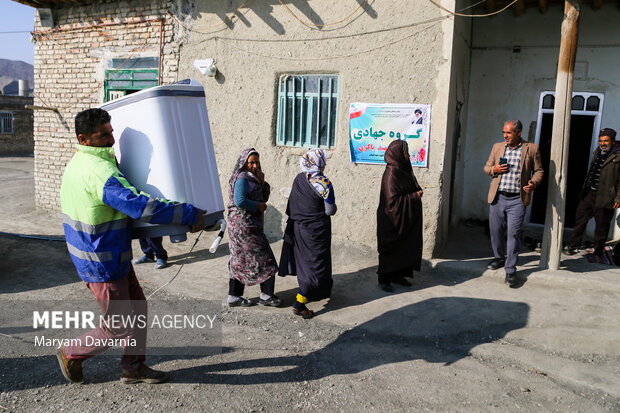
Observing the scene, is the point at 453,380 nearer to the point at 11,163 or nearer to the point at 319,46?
the point at 319,46

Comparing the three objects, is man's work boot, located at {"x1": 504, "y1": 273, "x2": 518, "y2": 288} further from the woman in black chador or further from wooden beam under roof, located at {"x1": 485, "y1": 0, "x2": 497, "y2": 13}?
wooden beam under roof, located at {"x1": 485, "y1": 0, "x2": 497, "y2": 13}

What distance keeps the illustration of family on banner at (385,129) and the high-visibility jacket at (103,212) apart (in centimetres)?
365

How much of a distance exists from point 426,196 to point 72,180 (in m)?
4.08

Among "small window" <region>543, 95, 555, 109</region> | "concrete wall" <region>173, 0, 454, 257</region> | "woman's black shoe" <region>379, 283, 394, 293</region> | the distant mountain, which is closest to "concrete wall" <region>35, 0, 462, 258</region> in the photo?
"concrete wall" <region>173, 0, 454, 257</region>

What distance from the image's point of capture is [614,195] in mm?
5754

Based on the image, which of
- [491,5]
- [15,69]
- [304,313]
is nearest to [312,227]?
[304,313]

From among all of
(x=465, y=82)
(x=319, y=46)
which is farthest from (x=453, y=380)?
(x=465, y=82)

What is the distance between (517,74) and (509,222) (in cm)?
313

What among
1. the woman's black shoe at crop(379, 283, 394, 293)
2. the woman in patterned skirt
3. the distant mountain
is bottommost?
the woman's black shoe at crop(379, 283, 394, 293)

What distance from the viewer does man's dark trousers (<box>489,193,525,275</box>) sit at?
16.4 ft

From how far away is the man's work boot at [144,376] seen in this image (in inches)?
120

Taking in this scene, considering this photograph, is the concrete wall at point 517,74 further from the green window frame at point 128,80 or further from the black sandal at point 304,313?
the green window frame at point 128,80

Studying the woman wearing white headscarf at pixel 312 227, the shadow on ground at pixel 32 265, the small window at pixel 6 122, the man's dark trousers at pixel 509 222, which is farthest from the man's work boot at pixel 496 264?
the small window at pixel 6 122

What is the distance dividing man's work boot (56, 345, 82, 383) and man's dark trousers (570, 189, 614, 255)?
5.71 meters
